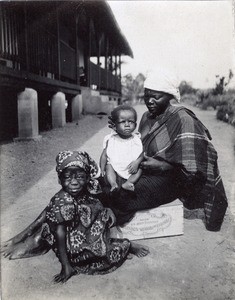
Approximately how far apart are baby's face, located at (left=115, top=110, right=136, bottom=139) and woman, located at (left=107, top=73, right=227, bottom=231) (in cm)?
25

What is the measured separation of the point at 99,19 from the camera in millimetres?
11086

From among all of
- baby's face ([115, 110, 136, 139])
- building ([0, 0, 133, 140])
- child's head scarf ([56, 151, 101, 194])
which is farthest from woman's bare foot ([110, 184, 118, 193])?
building ([0, 0, 133, 140])

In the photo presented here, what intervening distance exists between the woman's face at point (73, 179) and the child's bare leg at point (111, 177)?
33 centimetres

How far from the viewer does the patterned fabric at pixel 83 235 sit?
7.36ft

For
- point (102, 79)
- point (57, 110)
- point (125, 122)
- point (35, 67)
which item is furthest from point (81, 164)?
point (102, 79)

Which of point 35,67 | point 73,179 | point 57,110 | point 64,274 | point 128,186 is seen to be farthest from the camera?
point 57,110

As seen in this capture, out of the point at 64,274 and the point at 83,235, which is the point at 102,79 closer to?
the point at 83,235

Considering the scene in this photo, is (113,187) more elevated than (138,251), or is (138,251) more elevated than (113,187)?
(113,187)

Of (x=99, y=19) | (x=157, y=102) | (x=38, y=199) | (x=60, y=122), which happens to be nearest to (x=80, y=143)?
(x=60, y=122)

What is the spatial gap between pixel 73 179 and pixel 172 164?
34.1 inches

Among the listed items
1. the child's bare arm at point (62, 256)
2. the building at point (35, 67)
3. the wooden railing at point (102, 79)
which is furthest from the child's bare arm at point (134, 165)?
the wooden railing at point (102, 79)

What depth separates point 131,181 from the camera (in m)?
2.66

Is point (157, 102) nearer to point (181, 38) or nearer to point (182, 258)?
point (181, 38)

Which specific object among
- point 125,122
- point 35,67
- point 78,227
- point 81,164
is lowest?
point 78,227
